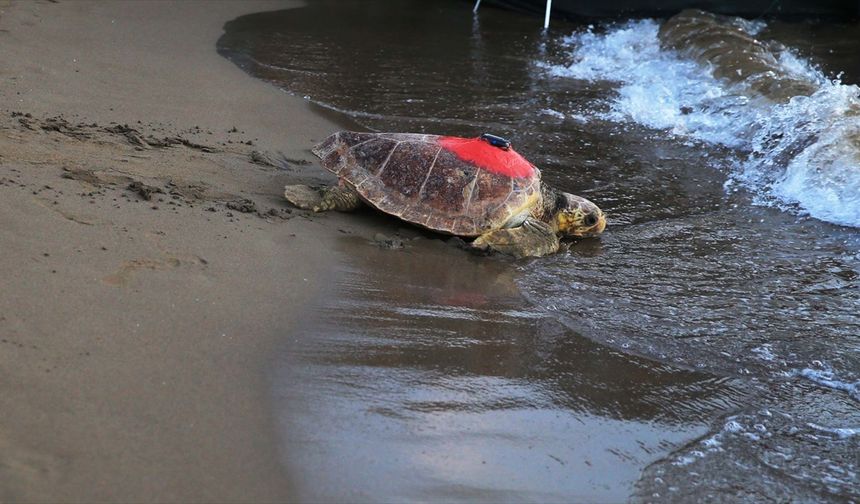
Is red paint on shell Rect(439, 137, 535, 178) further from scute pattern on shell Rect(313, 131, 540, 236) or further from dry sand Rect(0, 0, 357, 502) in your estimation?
dry sand Rect(0, 0, 357, 502)

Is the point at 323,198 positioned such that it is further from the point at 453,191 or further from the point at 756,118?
the point at 756,118

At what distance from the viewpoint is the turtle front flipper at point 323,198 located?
190 inches

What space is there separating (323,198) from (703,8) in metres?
8.18

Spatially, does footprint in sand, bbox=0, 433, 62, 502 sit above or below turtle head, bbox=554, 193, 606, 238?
below

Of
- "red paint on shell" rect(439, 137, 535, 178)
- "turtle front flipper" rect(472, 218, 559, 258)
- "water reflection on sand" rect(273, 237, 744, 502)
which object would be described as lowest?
"water reflection on sand" rect(273, 237, 744, 502)

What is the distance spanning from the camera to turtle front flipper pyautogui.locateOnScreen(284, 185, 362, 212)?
4816mm

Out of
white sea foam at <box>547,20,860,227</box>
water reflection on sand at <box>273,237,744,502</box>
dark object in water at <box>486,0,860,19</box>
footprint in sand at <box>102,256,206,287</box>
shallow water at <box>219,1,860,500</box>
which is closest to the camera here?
water reflection on sand at <box>273,237,744,502</box>

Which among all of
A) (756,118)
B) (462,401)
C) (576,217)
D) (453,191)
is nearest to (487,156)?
(453,191)

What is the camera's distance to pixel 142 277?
3590 millimetres

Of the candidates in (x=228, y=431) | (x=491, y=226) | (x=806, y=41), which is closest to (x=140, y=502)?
(x=228, y=431)

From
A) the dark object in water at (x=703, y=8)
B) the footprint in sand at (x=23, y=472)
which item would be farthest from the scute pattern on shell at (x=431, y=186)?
the dark object in water at (x=703, y=8)

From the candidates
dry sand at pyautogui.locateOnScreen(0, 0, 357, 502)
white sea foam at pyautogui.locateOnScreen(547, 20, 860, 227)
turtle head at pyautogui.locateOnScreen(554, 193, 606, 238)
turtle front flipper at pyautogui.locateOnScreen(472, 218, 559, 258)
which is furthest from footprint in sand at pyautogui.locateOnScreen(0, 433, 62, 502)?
white sea foam at pyautogui.locateOnScreen(547, 20, 860, 227)

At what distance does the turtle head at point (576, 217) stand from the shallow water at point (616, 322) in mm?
106

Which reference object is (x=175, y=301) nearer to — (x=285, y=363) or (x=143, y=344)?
(x=143, y=344)
